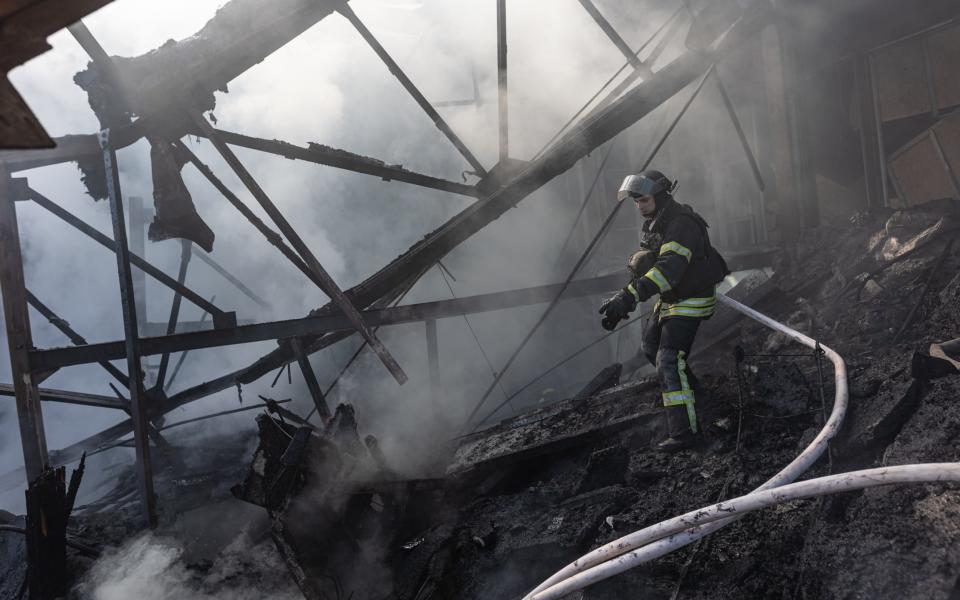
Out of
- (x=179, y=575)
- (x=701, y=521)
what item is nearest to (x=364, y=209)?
(x=179, y=575)

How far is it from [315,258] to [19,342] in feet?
8.13

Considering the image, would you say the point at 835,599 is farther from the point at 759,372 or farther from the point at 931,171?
the point at 931,171

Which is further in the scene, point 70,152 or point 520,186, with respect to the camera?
point 520,186

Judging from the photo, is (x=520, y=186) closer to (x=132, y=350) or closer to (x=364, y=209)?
(x=132, y=350)

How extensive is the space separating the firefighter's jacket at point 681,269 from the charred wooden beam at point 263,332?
231 centimetres

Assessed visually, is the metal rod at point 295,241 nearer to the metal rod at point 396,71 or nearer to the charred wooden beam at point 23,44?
the metal rod at point 396,71

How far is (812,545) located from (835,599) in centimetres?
32

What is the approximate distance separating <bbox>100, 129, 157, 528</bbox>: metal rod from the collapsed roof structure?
1 centimetres

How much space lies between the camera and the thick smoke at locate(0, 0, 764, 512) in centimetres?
1137

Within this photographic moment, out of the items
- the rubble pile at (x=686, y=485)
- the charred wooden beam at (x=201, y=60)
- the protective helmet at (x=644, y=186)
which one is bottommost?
the rubble pile at (x=686, y=485)

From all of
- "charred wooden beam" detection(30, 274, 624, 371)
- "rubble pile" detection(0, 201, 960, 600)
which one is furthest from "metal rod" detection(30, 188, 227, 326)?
"rubble pile" detection(0, 201, 960, 600)

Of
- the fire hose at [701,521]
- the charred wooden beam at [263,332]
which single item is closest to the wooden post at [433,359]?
the charred wooden beam at [263,332]

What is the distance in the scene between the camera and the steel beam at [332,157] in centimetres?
498

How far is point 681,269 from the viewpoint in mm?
3723
